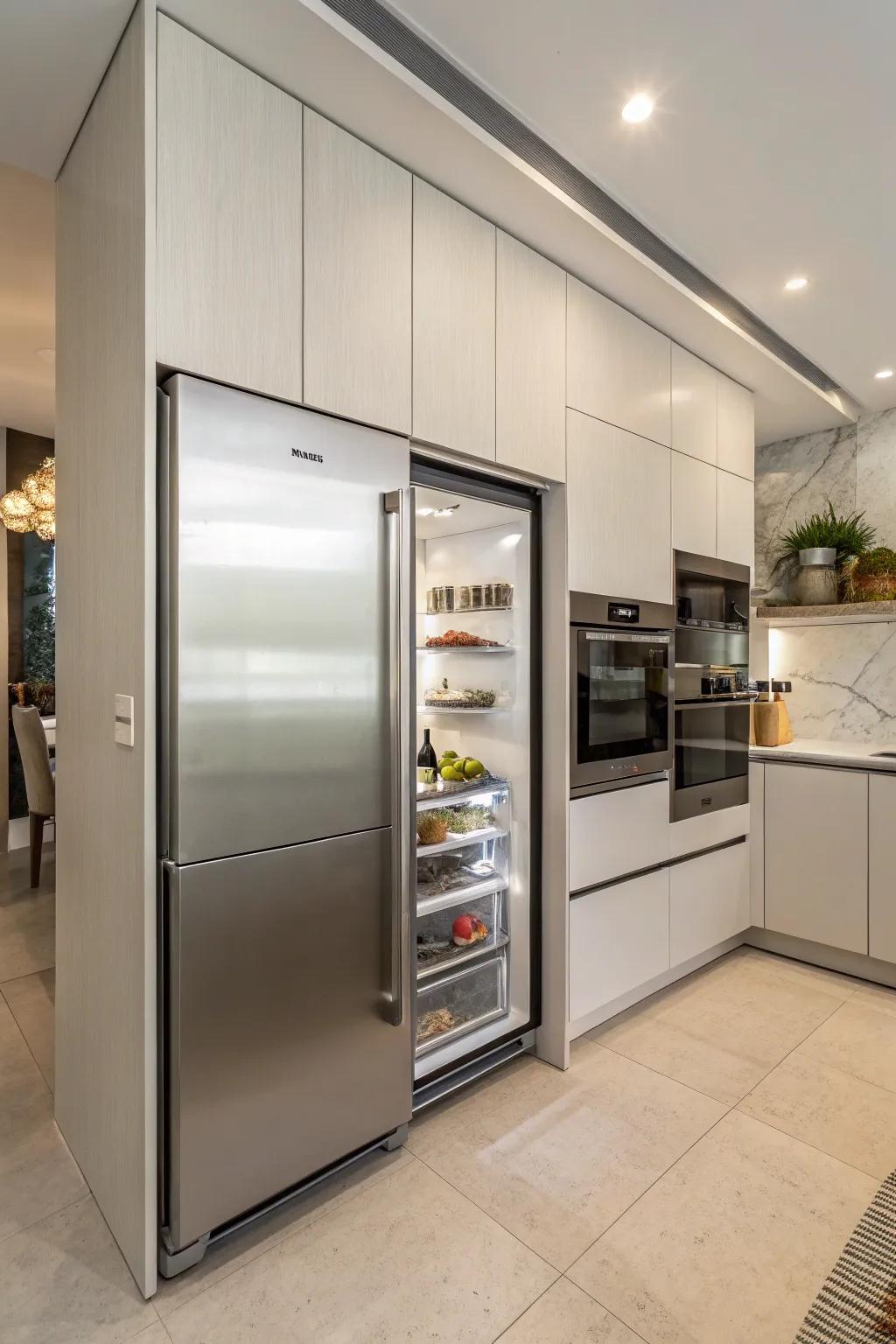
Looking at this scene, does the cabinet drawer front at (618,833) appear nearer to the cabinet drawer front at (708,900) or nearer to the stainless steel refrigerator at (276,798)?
the cabinet drawer front at (708,900)

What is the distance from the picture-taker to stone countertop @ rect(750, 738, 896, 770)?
3033mm

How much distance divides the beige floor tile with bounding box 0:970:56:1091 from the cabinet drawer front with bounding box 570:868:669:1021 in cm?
177

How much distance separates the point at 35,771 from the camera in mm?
4133

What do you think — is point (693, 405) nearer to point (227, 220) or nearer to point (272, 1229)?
point (227, 220)

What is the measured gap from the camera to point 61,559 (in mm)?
1983

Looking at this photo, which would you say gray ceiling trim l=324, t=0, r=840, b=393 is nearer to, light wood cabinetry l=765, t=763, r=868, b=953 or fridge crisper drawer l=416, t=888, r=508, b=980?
light wood cabinetry l=765, t=763, r=868, b=953

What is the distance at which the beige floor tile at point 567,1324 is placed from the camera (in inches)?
56.3

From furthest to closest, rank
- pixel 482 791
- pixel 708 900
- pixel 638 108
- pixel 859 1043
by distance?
1. pixel 708 900
2. pixel 859 1043
3. pixel 482 791
4. pixel 638 108

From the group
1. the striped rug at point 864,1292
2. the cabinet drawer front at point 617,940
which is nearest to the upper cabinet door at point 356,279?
the cabinet drawer front at point 617,940

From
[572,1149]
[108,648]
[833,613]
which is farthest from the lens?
[833,613]

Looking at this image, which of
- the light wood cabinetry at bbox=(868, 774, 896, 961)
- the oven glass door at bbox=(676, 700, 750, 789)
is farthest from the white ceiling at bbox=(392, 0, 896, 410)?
the light wood cabinetry at bbox=(868, 774, 896, 961)

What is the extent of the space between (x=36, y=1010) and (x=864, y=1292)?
2818mm

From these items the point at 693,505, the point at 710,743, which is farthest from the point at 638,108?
the point at 710,743

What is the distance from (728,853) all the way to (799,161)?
258cm
